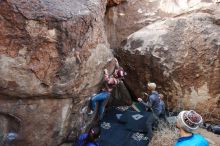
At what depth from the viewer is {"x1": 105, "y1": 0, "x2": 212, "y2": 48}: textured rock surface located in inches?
385

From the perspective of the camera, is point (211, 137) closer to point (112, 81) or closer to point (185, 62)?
point (185, 62)

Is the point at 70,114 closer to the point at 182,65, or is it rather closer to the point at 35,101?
the point at 35,101

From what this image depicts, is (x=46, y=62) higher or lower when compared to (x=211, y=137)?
higher

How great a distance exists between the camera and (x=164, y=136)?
714cm

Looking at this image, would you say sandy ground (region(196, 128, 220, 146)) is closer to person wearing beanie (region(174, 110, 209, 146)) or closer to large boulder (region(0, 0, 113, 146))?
large boulder (region(0, 0, 113, 146))

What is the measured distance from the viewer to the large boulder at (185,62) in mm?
7980

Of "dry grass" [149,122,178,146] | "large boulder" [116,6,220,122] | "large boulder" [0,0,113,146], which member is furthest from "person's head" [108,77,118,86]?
"large boulder" [116,6,220,122]

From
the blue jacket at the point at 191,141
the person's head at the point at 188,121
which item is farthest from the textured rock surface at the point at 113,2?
the blue jacket at the point at 191,141

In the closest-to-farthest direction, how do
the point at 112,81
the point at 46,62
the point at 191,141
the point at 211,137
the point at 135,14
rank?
the point at 191,141
the point at 46,62
the point at 112,81
the point at 211,137
the point at 135,14

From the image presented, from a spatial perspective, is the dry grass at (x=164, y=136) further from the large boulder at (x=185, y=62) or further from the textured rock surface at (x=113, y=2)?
the textured rock surface at (x=113, y=2)

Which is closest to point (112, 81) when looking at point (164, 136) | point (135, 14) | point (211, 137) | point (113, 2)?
point (164, 136)

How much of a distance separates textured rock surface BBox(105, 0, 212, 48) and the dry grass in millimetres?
2953

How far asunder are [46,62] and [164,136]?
263cm

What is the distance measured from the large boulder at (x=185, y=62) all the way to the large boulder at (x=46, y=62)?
2.03 m
